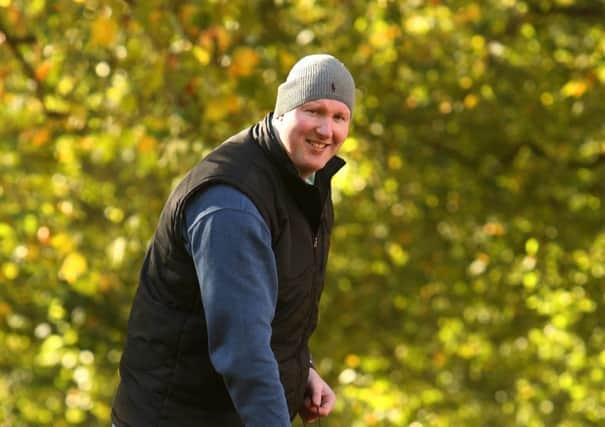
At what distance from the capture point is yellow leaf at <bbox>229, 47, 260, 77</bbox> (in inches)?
239

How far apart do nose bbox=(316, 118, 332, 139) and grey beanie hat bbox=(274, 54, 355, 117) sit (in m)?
0.06

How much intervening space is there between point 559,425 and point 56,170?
4.38 metres

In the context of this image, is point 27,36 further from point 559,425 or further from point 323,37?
point 559,425

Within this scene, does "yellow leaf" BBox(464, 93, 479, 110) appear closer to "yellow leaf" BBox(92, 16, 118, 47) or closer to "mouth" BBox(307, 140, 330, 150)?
"yellow leaf" BBox(92, 16, 118, 47)

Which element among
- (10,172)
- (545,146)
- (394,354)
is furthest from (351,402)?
(10,172)

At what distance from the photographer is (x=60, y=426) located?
9.82 m

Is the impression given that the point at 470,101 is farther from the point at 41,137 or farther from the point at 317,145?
the point at 317,145

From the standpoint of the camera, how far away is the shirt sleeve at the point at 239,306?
8.17 feet

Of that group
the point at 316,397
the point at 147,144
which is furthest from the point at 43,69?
the point at 316,397

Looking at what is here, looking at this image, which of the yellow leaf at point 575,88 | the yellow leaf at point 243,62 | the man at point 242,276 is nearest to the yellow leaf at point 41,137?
the yellow leaf at point 243,62

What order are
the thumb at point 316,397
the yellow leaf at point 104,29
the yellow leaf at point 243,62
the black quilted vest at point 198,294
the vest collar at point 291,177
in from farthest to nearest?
the yellow leaf at point 243,62 < the yellow leaf at point 104,29 < the thumb at point 316,397 < the vest collar at point 291,177 < the black quilted vest at point 198,294

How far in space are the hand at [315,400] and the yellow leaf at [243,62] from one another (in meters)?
3.02

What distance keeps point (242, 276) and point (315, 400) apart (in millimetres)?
743

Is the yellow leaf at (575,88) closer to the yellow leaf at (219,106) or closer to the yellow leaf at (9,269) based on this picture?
the yellow leaf at (219,106)
